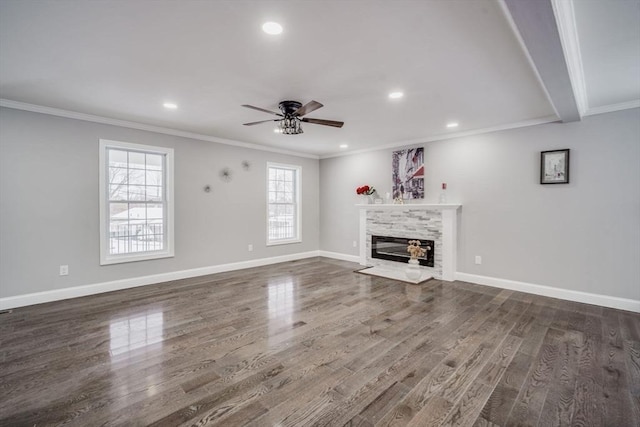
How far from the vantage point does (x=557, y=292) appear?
4254 millimetres

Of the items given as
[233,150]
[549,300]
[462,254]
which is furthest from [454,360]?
[233,150]

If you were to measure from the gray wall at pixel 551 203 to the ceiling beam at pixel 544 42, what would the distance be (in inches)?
49.3

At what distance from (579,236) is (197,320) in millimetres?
5095

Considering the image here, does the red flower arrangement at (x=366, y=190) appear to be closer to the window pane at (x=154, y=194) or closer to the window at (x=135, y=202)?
the window at (x=135, y=202)

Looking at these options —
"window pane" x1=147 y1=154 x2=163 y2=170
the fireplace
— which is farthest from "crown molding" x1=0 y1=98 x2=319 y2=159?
the fireplace

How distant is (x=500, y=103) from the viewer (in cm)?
375

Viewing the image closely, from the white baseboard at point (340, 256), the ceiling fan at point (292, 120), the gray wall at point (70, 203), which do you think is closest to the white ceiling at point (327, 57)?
the ceiling fan at point (292, 120)

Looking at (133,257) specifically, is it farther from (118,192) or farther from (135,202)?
(118,192)

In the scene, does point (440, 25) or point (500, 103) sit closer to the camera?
point (440, 25)

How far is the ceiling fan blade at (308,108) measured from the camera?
2.95 meters

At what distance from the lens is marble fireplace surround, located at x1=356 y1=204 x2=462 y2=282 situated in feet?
17.1

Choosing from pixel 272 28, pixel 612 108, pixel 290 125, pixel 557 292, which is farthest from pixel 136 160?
pixel 612 108

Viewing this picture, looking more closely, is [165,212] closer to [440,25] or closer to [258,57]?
[258,57]

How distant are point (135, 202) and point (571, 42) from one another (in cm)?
569
